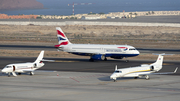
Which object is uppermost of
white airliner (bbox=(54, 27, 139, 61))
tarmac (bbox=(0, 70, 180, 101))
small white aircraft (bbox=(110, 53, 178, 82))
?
white airliner (bbox=(54, 27, 139, 61))

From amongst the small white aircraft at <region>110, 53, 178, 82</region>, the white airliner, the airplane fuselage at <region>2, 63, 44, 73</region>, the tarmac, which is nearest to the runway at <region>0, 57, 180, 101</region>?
the tarmac

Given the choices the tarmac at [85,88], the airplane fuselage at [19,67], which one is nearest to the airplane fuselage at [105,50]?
the tarmac at [85,88]

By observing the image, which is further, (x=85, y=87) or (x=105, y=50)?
(x=105, y=50)

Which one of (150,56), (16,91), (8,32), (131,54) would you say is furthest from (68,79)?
(8,32)

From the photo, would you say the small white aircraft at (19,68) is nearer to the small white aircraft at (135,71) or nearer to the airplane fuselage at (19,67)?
the airplane fuselage at (19,67)

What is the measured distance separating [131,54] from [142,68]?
836 inches

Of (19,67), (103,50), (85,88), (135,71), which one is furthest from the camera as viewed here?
(103,50)

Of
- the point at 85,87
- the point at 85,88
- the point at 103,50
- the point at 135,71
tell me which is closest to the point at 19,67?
the point at 85,87

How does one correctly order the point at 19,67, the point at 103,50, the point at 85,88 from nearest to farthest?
the point at 85,88
the point at 19,67
the point at 103,50

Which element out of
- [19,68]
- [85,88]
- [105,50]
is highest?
[105,50]

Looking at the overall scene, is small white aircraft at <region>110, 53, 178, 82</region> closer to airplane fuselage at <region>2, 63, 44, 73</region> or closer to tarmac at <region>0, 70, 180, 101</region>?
tarmac at <region>0, 70, 180, 101</region>

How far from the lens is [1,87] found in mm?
43156

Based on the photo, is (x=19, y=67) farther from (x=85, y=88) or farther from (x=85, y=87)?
(x=85, y=88)

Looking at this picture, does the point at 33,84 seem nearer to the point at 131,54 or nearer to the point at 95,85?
the point at 95,85
